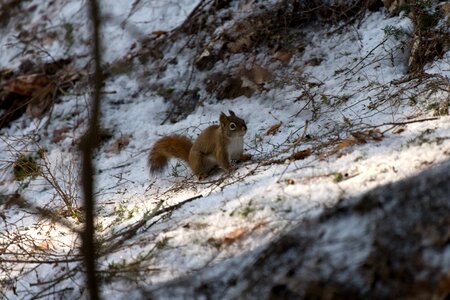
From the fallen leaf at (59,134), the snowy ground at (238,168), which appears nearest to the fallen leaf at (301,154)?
the snowy ground at (238,168)

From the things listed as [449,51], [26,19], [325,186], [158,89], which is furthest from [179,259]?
Result: [26,19]

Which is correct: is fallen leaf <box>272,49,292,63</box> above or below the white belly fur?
above

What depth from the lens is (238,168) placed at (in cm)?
431

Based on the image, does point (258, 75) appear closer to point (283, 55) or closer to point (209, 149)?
point (283, 55)

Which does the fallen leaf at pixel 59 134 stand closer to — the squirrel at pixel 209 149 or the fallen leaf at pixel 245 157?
the squirrel at pixel 209 149

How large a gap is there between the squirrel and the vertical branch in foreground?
2.27 metres

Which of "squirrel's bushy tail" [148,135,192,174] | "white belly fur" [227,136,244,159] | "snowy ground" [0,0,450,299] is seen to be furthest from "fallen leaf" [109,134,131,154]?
"white belly fur" [227,136,244,159]

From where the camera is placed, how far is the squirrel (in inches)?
178

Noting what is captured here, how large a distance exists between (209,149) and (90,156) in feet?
8.56

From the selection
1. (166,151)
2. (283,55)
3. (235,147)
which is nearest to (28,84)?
(166,151)

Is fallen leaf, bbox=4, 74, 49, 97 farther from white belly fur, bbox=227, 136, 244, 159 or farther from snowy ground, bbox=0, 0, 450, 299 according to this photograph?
white belly fur, bbox=227, 136, 244, 159

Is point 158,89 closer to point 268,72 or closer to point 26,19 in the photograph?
point 268,72

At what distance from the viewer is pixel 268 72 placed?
5.57m

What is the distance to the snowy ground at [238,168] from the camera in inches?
116
